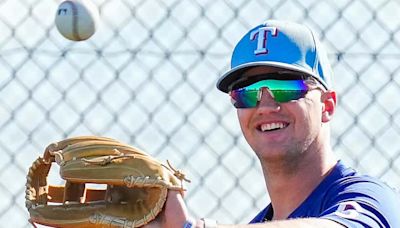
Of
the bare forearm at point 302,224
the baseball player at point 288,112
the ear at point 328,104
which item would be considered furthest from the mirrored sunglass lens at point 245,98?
the bare forearm at point 302,224

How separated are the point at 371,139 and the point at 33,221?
2.04 m

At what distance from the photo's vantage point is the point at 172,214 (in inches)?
174

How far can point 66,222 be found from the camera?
467 centimetres

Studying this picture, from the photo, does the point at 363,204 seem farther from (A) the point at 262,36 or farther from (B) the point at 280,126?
(A) the point at 262,36

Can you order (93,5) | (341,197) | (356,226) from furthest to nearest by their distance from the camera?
(93,5) < (341,197) < (356,226)

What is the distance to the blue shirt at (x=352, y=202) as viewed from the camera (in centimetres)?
445

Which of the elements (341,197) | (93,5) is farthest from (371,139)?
(341,197)

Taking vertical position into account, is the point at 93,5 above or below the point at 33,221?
above

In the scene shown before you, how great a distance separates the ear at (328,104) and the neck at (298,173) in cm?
12

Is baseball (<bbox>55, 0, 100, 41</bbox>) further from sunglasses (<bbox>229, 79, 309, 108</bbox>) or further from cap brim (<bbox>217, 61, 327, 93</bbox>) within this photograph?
sunglasses (<bbox>229, 79, 309, 108</bbox>)

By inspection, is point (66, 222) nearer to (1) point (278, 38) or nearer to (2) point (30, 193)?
(2) point (30, 193)

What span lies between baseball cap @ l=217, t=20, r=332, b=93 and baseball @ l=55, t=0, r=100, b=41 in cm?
121

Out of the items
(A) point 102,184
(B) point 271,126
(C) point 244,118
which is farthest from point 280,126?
(A) point 102,184

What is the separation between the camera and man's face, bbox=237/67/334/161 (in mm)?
4949
